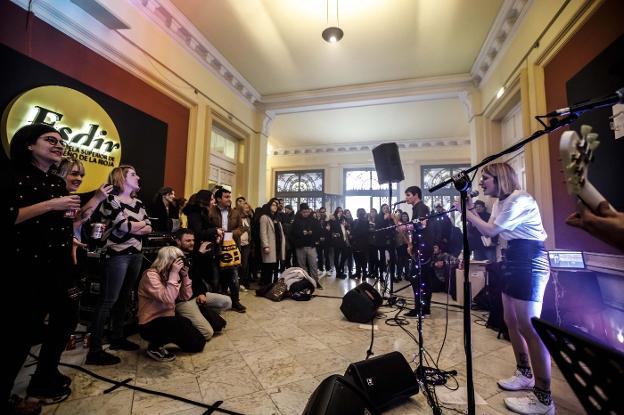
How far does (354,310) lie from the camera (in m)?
3.27

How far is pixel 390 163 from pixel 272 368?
3.05 meters

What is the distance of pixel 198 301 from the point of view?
2783mm

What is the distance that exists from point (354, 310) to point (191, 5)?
475 centimetres

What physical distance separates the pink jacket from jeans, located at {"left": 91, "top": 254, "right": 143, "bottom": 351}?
195 mm

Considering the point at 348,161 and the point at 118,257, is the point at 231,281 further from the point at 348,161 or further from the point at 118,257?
the point at 348,161

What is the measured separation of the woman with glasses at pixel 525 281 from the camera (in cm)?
168

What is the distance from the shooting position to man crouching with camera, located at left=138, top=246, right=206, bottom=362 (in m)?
2.27

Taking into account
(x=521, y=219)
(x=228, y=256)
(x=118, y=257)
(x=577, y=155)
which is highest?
(x=577, y=155)

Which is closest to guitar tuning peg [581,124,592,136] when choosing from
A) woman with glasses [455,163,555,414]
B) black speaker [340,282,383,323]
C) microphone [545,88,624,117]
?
microphone [545,88,624,117]

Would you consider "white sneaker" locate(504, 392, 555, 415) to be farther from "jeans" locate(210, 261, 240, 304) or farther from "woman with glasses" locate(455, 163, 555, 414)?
"jeans" locate(210, 261, 240, 304)

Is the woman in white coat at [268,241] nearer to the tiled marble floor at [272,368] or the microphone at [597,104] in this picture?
the tiled marble floor at [272,368]

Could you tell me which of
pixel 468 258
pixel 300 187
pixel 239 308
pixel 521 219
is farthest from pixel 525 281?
pixel 300 187

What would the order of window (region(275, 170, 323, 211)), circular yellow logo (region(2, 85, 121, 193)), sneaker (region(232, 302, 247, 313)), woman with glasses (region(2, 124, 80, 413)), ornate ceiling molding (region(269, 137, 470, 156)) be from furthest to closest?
window (region(275, 170, 323, 211))
ornate ceiling molding (region(269, 137, 470, 156))
sneaker (region(232, 302, 247, 313))
circular yellow logo (region(2, 85, 121, 193))
woman with glasses (region(2, 124, 80, 413))

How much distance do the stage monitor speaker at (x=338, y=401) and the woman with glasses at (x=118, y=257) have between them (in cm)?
193
